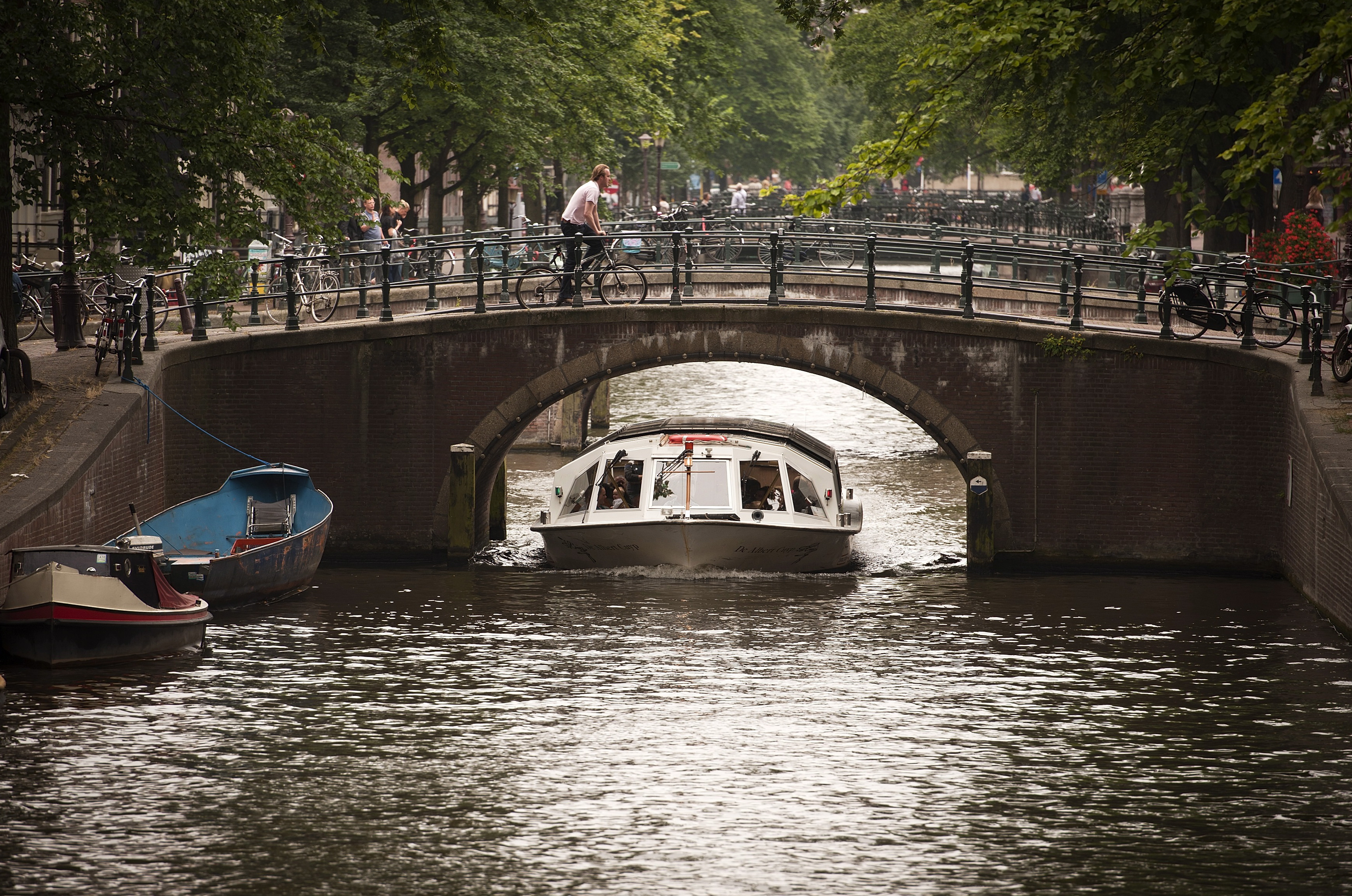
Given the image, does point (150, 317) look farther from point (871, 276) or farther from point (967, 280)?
point (967, 280)

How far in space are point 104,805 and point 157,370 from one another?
9689mm

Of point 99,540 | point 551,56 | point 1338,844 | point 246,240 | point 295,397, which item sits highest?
point 551,56

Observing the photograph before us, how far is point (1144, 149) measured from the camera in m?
19.0

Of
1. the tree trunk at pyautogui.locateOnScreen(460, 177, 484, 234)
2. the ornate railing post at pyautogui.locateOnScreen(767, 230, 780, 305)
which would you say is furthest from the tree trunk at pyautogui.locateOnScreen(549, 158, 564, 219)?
the ornate railing post at pyautogui.locateOnScreen(767, 230, 780, 305)

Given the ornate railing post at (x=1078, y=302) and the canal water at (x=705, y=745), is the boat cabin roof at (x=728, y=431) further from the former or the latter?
the ornate railing post at (x=1078, y=302)

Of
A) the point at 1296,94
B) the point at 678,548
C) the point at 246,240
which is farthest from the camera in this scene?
the point at 678,548

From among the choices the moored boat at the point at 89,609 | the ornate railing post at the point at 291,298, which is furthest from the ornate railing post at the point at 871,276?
the moored boat at the point at 89,609

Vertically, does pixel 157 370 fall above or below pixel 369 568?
above

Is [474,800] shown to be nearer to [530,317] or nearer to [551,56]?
[530,317]

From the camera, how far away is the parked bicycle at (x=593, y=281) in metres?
23.1

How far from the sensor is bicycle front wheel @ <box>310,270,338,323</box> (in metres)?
23.9

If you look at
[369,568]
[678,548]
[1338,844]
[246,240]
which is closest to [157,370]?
[246,240]

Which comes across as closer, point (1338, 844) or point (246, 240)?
point (1338, 844)

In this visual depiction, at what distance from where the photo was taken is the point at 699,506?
73.3 ft
